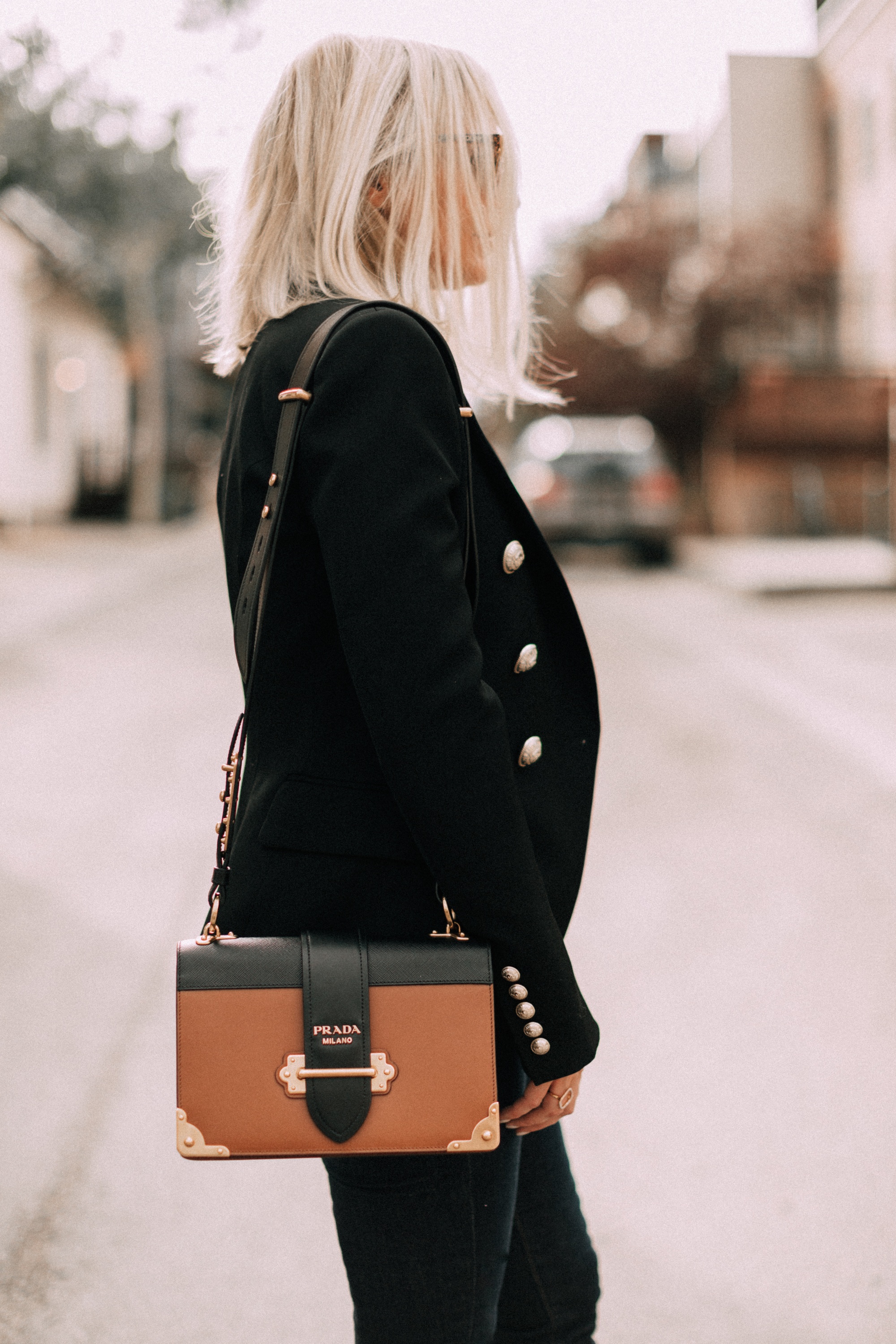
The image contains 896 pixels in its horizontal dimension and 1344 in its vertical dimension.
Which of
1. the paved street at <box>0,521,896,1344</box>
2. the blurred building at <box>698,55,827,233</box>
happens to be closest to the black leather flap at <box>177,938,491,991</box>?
the paved street at <box>0,521,896,1344</box>

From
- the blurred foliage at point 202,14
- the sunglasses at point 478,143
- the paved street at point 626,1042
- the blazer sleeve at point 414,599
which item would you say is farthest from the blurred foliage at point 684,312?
the blazer sleeve at point 414,599

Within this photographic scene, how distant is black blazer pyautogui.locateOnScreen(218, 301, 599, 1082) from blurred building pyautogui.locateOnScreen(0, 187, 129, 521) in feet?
66.4

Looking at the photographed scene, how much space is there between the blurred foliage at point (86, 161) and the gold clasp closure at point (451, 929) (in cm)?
154

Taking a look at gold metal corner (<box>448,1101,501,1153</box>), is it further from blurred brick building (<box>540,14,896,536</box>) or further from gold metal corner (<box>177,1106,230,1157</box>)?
blurred brick building (<box>540,14,896,536</box>)

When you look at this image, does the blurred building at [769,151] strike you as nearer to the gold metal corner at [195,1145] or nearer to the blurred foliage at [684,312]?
the blurred foliage at [684,312]

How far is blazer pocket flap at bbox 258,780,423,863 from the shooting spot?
1.29 meters

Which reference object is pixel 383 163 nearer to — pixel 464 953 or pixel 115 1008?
pixel 464 953

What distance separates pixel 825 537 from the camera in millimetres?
24000

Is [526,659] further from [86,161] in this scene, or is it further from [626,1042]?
[86,161]

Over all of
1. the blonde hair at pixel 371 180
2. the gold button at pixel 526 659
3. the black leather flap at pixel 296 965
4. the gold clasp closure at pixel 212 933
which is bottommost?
the black leather flap at pixel 296 965

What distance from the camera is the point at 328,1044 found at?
1.26m

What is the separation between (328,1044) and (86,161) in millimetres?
12230

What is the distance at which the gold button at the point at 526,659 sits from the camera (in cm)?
135

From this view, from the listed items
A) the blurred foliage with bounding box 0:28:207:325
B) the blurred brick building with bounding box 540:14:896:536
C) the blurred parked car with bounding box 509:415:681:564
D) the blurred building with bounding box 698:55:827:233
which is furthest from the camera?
the blurred building with bounding box 698:55:827:233
